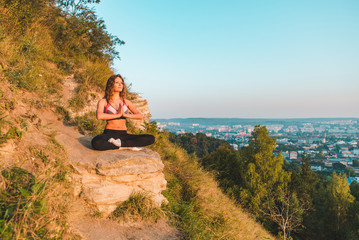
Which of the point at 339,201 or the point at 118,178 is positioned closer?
the point at 118,178

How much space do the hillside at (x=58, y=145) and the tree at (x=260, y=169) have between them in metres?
14.3

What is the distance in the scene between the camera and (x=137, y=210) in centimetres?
399

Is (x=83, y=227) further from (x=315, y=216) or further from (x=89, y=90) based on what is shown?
(x=315, y=216)

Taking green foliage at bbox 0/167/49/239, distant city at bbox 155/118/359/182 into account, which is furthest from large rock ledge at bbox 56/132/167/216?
distant city at bbox 155/118/359/182

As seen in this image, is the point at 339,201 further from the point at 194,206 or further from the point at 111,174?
the point at 111,174

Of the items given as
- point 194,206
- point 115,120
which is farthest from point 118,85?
point 194,206

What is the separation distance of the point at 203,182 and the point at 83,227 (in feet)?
15.0

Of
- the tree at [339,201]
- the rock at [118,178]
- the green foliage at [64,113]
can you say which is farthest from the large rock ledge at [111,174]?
the tree at [339,201]

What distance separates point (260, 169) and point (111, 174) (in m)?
21.4

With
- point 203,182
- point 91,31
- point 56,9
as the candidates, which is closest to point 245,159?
point 203,182

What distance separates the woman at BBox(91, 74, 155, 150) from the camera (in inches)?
179

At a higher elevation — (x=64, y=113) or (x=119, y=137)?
(x=64, y=113)

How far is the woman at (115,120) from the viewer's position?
14.9 feet

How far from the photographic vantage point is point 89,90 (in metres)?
7.56
